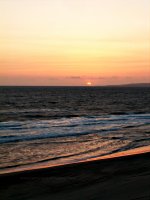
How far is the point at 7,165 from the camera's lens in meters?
12.1

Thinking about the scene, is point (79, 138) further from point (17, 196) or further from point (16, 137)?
point (17, 196)

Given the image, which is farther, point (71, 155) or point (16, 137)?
point (16, 137)

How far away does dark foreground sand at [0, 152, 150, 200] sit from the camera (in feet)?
25.6

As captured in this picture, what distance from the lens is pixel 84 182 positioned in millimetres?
9086

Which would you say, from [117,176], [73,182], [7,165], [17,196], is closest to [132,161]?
[117,176]

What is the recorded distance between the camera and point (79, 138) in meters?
19.2

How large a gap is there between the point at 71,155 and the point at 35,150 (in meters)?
2.02

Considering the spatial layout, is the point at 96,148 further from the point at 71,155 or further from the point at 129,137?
the point at 129,137

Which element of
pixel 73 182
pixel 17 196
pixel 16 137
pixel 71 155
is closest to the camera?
pixel 17 196

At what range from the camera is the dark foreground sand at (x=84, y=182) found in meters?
7.81

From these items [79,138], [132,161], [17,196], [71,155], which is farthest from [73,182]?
[79,138]

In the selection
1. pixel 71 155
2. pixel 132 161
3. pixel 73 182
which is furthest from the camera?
pixel 71 155

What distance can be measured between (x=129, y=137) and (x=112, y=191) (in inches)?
471

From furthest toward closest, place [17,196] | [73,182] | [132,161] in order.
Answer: [132,161], [73,182], [17,196]
